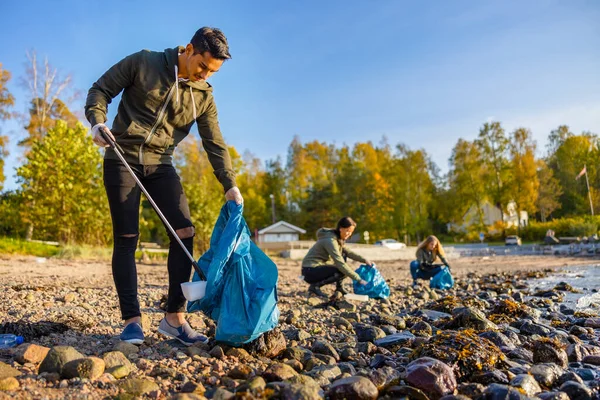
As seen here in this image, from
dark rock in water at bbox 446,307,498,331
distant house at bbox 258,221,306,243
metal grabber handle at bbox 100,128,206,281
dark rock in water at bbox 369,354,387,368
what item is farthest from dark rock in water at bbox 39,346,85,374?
distant house at bbox 258,221,306,243

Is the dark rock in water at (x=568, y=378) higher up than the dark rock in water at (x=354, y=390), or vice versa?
the dark rock in water at (x=354, y=390)

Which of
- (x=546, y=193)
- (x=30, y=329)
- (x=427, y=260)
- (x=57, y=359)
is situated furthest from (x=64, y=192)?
(x=546, y=193)

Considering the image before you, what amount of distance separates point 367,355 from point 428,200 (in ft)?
113

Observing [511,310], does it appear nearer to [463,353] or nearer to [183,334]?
[463,353]

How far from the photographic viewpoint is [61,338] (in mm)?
2855

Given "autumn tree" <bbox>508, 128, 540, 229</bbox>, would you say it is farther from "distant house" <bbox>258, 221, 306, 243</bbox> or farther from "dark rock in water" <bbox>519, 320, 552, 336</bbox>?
"dark rock in water" <bbox>519, 320, 552, 336</bbox>

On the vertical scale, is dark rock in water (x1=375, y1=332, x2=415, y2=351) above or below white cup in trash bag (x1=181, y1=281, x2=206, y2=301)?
below

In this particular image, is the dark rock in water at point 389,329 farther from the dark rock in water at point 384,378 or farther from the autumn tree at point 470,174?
the autumn tree at point 470,174

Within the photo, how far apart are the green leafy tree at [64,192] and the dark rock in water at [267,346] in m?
12.4

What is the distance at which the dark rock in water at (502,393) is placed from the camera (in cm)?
206

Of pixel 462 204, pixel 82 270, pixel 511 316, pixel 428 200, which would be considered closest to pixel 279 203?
pixel 428 200

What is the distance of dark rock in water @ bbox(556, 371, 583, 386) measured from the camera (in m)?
2.45

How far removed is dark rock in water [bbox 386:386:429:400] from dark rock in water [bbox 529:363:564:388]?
0.81 meters

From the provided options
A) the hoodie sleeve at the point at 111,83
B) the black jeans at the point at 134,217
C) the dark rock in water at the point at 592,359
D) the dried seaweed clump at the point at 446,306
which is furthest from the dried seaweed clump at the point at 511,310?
the hoodie sleeve at the point at 111,83
